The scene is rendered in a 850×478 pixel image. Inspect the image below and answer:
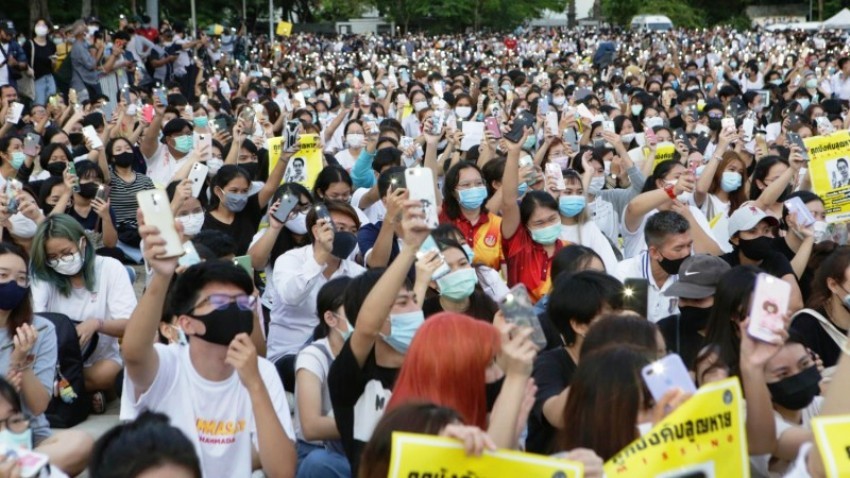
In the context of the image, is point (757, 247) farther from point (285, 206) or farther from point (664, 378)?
point (664, 378)

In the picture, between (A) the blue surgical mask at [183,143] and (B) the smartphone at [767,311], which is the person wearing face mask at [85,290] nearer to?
(B) the smartphone at [767,311]

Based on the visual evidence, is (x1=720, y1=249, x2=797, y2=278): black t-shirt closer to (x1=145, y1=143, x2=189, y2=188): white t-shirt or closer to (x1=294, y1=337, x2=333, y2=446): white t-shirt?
(x1=294, y1=337, x2=333, y2=446): white t-shirt

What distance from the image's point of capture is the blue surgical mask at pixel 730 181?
9.34 metres

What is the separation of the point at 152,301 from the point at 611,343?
5.23 ft

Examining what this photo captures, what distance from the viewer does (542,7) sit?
72188mm

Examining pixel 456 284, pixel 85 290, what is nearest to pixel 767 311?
pixel 456 284

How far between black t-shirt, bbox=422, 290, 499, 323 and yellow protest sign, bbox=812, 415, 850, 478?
9.04 ft

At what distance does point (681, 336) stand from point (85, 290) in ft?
10.7

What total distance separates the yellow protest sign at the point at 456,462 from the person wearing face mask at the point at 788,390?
1.44 m

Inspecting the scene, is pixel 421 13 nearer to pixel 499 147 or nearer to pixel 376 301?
pixel 499 147

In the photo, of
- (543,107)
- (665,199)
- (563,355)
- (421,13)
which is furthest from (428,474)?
(421,13)

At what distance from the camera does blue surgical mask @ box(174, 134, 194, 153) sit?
11492mm

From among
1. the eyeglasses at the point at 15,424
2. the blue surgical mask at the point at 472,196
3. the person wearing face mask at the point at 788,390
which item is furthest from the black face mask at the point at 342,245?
the person wearing face mask at the point at 788,390

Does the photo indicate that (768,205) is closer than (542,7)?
Yes
